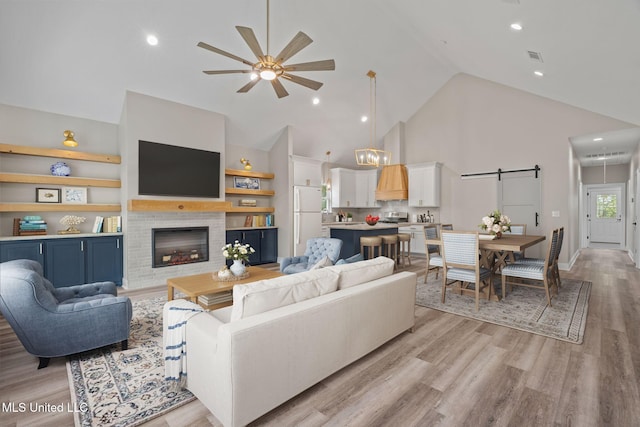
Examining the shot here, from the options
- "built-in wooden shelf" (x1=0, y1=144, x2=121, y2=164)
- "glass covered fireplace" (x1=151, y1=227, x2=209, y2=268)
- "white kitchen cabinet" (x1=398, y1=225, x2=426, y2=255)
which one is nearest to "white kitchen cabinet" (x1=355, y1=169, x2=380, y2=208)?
"white kitchen cabinet" (x1=398, y1=225, x2=426, y2=255)

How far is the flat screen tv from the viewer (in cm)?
489

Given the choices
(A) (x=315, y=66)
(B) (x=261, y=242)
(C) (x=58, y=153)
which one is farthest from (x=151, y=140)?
(A) (x=315, y=66)

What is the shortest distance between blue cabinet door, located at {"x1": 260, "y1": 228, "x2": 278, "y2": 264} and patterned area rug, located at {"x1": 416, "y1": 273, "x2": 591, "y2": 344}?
3.59m

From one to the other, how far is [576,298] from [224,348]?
15.4 ft

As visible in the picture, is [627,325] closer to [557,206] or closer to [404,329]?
[404,329]

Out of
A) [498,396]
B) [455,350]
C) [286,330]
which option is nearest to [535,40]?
[455,350]

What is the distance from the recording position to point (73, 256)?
4.45m

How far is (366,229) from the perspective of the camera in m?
5.65

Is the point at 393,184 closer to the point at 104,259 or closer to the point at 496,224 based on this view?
the point at 496,224

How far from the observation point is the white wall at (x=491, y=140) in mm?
5980

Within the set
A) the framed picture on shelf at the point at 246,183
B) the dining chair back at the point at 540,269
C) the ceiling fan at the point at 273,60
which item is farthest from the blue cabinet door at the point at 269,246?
the dining chair back at the point at 540,269

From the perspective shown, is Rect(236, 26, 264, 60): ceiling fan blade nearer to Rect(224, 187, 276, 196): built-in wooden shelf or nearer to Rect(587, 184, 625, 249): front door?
Rect(224, 187, 276, 196): built-in wooden shelf

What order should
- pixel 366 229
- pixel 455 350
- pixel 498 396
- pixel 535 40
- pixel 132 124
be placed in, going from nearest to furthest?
pixel 498 396 → pixel 455 350 → pixel 535 40 → pixel 132 124 → pixel 366 229

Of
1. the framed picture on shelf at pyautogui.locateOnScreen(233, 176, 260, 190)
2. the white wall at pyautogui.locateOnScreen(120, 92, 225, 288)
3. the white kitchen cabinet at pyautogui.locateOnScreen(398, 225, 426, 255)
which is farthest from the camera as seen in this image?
the white kitchen cabinet at pyautogui.locateOnScreen(398, 225, 426, 255)
